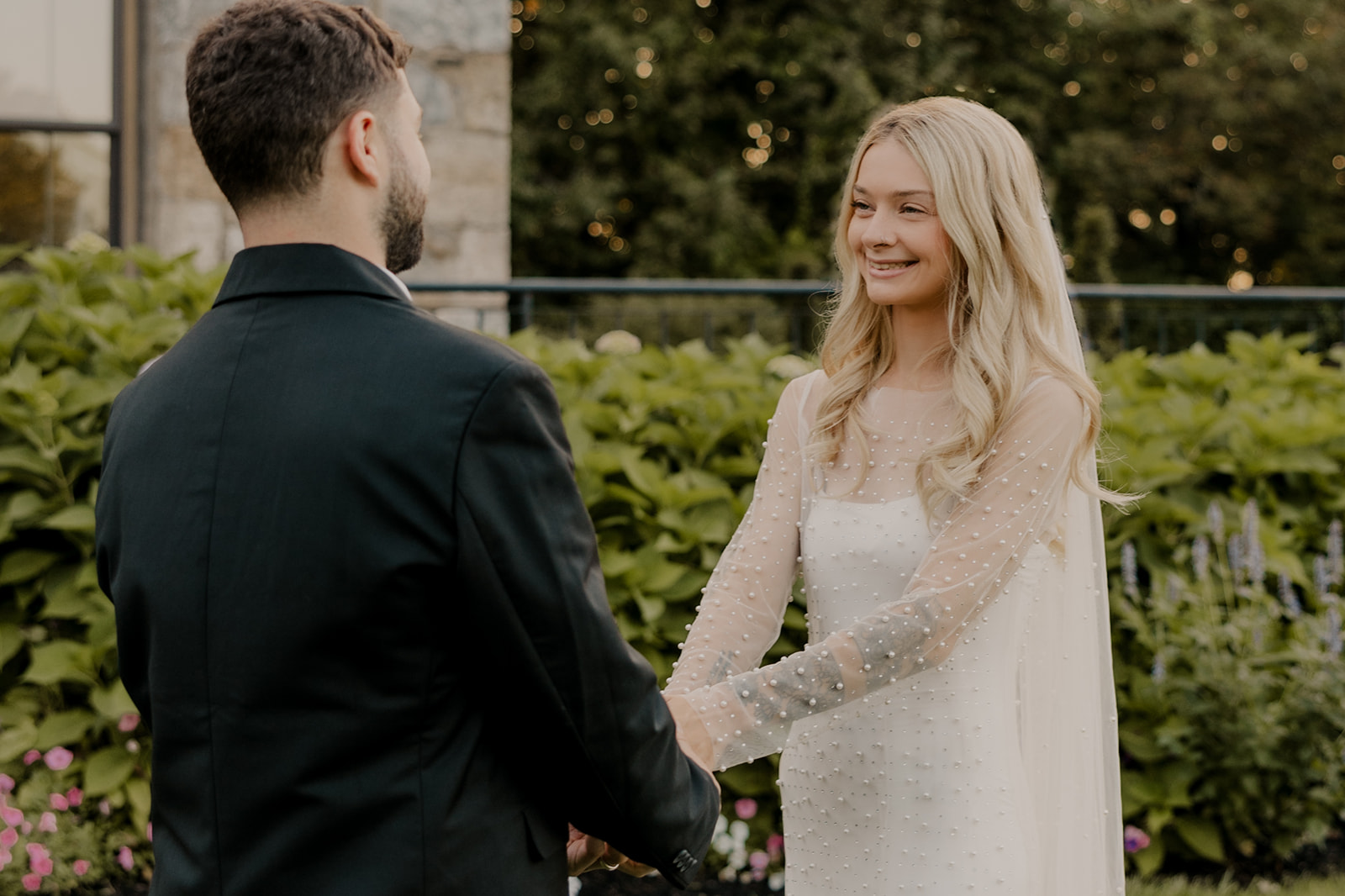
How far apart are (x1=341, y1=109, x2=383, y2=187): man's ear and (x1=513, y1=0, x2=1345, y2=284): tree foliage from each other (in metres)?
18.9

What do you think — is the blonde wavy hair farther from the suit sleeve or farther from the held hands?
the suit sleeve

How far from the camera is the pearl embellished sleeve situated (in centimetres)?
262

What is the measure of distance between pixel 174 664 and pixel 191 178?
5334 mm

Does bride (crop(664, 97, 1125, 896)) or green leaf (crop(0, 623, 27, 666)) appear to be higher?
bride (crop(664, 97, 1125, 896))

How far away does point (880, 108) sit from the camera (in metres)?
19.9

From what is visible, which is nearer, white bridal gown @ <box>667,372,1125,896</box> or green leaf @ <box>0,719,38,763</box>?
white bridal gown @ <box>667,372,1125,896</box>

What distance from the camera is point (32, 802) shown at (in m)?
3.91

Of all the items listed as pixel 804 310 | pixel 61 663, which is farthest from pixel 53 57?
pixel 804 310

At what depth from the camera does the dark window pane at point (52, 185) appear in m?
6.43

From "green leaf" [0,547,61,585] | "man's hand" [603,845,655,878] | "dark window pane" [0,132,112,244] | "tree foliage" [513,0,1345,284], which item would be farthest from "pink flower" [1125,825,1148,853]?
"tree foliage" [513,0,1345,284]

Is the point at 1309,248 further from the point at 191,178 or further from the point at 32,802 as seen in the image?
the point at 32,802

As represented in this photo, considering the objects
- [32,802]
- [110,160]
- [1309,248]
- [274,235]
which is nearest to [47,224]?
[110,160]

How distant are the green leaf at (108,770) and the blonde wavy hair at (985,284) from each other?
105 inches

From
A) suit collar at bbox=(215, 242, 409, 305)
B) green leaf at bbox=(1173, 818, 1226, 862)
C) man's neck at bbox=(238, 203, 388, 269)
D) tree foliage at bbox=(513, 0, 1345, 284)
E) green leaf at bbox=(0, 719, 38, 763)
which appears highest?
tree foliage at bbox=(513, 0, 1345, 284)
